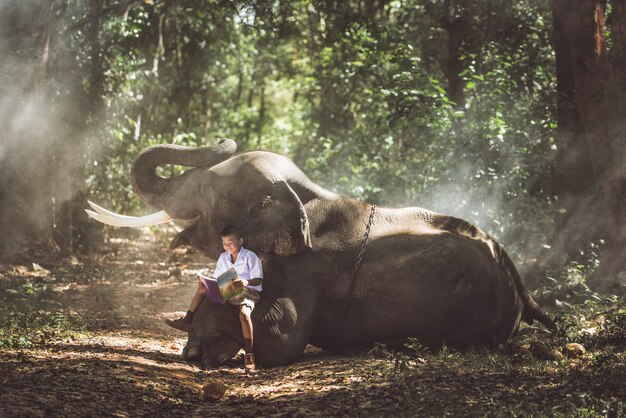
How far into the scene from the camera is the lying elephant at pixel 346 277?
673 centimetres

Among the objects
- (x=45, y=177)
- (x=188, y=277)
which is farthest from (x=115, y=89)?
(x=188, y=277)

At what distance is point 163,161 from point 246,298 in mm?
2281

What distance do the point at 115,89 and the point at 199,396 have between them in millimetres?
9629

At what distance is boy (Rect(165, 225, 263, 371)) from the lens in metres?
6.47

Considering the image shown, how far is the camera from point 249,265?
6.70m

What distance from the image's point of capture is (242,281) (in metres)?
6.52

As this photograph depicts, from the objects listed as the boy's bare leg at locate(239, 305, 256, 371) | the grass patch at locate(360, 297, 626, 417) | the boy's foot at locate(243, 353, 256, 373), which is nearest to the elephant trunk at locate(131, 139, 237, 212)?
the boy's bare leg at locate(239, 305, 256, 371)

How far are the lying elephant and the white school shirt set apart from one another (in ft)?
0.86

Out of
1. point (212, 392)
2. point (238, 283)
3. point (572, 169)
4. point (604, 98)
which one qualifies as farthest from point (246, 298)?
point (572, 169)

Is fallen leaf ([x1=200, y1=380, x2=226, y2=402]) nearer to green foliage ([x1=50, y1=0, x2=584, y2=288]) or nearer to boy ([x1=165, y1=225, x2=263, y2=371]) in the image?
boy ([x1=165, y1=225, x2=263, y2=371])

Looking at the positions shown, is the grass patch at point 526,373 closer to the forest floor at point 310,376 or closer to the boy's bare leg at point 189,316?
the forest floor at point 310,376

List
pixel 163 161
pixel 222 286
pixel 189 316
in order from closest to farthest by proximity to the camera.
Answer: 1. pixel 222 286
2. pixel 189 316
3. pixel 163 161

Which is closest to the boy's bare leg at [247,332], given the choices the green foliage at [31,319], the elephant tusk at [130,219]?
the green foliage at [31,319]

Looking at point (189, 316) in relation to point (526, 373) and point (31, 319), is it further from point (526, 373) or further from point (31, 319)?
point (526, 373)
